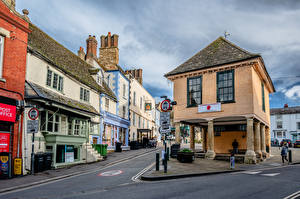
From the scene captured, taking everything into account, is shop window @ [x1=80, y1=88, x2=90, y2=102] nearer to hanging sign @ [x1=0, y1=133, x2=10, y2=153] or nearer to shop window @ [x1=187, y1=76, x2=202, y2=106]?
shop window @ [x1=187, y1=76, x2=202, y2=106]

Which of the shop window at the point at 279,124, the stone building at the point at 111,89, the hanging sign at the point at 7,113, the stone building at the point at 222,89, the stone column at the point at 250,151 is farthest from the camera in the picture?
the shop window at the point at 279,124

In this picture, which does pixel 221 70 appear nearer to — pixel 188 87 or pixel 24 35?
pixel 188 87

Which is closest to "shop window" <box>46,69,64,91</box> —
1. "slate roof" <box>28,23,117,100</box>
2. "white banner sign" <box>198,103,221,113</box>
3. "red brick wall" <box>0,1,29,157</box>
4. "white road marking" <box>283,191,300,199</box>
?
"slate roof" <box>28,23,117,100</box>

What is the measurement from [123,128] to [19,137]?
1867 centimetres

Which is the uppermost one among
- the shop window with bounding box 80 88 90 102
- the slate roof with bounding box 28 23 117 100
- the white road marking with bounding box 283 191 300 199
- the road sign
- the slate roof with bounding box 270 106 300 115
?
the slate roof with bounding box 28 23 117 100

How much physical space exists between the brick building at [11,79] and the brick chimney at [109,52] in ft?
57.0

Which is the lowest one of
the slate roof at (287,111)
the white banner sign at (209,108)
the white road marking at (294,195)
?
the white road marking at (294,195)

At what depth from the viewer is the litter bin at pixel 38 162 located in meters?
13.3

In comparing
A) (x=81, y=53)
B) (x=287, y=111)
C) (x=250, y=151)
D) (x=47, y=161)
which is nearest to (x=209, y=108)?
(x=250, y=151)

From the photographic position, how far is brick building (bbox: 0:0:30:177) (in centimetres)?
1213

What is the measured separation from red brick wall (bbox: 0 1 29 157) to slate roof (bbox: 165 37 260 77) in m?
11.5

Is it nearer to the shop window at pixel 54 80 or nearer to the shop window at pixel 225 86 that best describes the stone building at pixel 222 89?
the shop window at pixel 225 86

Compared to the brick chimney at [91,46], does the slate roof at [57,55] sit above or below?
below

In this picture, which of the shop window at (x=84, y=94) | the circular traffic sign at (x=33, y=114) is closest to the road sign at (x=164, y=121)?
the circular traffic sign at (x=33, y=114)
